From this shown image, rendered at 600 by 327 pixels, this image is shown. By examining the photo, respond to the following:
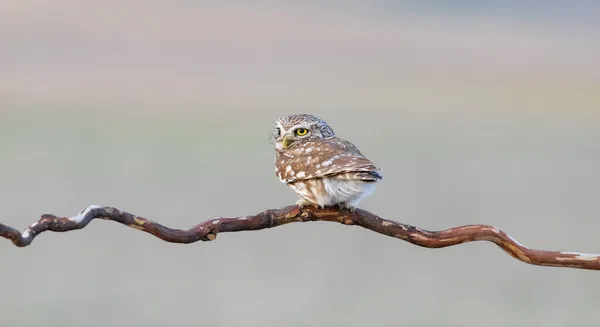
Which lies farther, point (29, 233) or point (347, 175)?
point (347, 175)

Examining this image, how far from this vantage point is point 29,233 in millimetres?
1299

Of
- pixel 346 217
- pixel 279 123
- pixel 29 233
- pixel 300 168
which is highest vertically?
pixel 279 123

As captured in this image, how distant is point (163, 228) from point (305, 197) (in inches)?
25.4

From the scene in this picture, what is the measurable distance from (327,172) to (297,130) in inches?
21.5

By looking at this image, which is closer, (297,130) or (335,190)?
(335,190)

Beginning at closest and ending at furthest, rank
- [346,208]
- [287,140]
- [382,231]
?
[382,231] < [346,208] < [287,140]

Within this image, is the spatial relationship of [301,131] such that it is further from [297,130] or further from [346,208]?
[346,208]

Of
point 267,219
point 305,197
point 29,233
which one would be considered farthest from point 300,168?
point 29,233

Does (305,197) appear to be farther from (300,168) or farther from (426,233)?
(426,233)

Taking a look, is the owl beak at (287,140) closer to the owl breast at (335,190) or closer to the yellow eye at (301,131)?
the yellow eye at (301,131)

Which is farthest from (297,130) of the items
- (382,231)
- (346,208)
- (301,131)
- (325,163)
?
(382,231)

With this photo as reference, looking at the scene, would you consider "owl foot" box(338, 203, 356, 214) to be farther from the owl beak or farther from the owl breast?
the owl beak

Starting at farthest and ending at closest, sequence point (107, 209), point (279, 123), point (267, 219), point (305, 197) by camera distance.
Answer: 1. point (279, 123)
2. point (305, 197)
3. point (267, 219)
4. point (107, 209)

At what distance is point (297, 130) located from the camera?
2.51 meters
